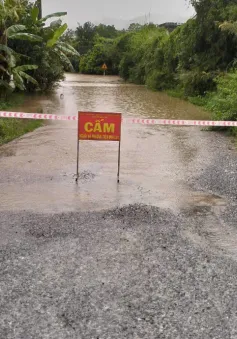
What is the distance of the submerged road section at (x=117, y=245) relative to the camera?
169 inches

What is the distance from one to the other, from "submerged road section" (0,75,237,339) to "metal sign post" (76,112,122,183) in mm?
950

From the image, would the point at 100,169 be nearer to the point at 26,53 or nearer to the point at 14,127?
the point at 14,127

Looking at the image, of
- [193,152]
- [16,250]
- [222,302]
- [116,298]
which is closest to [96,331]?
[116,298]

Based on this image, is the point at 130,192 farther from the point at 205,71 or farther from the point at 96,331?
the point at 205,71

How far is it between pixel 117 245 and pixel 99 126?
129 inches

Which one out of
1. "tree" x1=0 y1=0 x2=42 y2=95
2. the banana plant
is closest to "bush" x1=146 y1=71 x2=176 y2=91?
the banana plant

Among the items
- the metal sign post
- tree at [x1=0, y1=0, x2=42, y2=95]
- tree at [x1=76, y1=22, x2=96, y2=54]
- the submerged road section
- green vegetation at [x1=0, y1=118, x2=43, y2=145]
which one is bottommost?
the submerged road section

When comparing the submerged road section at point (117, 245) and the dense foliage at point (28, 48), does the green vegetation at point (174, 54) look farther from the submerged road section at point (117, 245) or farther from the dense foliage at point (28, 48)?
the submerged road section at point (117, 245)

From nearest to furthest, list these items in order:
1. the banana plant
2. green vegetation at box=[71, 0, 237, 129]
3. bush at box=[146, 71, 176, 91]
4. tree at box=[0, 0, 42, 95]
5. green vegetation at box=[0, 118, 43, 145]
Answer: green vegetation at box=[0, 118, 43, 145], tree at box=[0, 0, 42, 95], green vegetation at box=[71, 0, 237, 129], the banana plant, bush at box=[146, 71, 176, 91]

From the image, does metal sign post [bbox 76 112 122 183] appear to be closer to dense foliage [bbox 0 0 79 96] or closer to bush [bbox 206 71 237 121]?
bush [bbox 206 71 237 121]

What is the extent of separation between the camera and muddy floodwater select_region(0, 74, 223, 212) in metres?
7.97

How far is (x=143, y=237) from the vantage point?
6.22 meters

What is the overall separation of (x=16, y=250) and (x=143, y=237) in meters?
1.70

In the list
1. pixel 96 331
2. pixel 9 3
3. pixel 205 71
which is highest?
pixel 9 3
